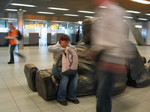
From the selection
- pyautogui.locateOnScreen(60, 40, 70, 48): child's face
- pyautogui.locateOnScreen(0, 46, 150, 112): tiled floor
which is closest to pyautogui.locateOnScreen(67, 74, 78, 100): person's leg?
pyautogui.locateOnScreen(0, 46, 150, 112): tiled floor

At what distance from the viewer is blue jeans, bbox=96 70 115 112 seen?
1.83 m

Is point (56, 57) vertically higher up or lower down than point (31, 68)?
higher up

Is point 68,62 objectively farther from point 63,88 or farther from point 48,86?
point 48,86

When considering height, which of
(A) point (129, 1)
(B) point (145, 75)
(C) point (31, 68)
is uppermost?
(A) point (129, 1)

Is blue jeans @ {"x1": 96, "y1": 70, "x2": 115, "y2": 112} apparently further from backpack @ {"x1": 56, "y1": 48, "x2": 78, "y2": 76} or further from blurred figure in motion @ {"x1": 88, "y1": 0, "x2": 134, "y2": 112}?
backpack @ {"x1": 56, "y1": 48, "x2": 78, "y2": 76}

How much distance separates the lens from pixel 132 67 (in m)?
3.40

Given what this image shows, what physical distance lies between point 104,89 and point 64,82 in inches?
45.3

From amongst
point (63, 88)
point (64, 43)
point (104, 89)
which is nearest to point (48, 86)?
point (63, 88)

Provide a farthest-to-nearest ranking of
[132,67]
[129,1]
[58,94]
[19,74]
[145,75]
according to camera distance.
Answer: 1. [129,1]
2. [19,74]
3. [145,75]
4. [132,67]
5. [58,94]

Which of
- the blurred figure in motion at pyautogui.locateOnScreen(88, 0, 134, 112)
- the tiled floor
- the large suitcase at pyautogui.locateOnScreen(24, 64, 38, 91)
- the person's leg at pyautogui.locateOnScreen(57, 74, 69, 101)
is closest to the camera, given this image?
the blurred figure in motion at pyautogui.locateOnScreen(88, 0, 134, 112)

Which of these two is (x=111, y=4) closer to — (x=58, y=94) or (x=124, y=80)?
(x=58, y=94)

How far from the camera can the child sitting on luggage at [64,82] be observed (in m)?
2.93

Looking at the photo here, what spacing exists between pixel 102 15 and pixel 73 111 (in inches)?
63.9

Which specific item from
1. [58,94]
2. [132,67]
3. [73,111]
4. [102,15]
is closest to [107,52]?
[102,15]
